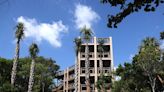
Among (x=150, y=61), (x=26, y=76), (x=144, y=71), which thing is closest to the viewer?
(x=150, y=61)

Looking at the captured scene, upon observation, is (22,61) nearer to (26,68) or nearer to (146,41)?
(26,68)

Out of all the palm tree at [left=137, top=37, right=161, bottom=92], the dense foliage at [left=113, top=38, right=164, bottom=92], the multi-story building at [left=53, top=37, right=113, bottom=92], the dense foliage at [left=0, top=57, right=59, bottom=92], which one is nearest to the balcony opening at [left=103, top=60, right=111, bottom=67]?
the multi-story building at [left=53, top=37, right=113, bottom=92]

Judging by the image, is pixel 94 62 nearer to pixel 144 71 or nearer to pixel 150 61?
pixel 144 71

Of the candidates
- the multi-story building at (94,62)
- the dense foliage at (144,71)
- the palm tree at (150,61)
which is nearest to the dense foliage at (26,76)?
the multi-story building at (94,62)

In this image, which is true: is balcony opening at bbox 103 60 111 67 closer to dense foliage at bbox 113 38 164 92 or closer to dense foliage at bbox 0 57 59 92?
dense foliage at bbox 0 57 59 92

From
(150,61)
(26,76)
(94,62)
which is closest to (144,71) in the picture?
(150,61)

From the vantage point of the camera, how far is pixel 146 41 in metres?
54.8

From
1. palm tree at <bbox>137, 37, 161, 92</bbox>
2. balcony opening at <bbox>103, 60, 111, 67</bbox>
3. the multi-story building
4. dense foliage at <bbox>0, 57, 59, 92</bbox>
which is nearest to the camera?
palm tree at <bbox>137, 37, 161, 92</bbox>

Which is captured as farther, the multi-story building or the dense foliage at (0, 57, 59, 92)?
the multi-story building

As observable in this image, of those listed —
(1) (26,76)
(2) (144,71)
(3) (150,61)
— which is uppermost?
(1) (26,76)

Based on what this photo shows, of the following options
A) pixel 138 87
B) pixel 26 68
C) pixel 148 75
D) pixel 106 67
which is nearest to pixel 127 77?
pixel 138 87

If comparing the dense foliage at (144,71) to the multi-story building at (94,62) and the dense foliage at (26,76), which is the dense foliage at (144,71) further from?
the multi-story building at (94,62)

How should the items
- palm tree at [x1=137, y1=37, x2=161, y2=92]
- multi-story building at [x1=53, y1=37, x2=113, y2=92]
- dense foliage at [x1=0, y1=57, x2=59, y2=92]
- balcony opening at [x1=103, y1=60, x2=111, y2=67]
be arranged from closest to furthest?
palm tree at [x1=137, y1=37, x2=161, y2=92]
dense foliage at [x1=0, y1=57, x2=59, y2=92]
multi-story building at [x1=53, y1=37, x2=113, y2=92]
balcony opening at [x1=103, y1=60, x2=111, y2=67]

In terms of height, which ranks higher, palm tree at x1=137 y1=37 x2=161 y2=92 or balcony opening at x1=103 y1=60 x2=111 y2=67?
balcony opening at x1=103 y1=60 x2=111 y2=67
